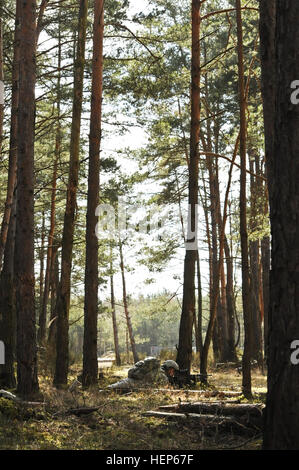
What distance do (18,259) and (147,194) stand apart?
12.2 metres

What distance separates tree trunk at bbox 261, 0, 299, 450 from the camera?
13.0ft

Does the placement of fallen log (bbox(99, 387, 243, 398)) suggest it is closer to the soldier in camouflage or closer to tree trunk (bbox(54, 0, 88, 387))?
the soldier in camouflage

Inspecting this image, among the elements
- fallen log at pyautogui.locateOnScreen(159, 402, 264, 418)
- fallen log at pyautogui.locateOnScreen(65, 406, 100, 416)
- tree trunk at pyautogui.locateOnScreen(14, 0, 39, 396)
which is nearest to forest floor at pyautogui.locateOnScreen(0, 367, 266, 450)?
fallen log at pyautogui.locateOnScreen(65, 406, 100, 416)

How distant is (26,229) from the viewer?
26.2ft

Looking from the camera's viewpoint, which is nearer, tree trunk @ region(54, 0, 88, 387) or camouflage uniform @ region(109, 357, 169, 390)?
tree trunk @ region(54, 0, 88, 387)

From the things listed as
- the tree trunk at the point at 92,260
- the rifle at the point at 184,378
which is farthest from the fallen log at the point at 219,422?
the rifle at the point at 184,378

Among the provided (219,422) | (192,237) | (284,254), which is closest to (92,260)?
(192,237)

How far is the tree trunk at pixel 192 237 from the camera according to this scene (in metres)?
12.3

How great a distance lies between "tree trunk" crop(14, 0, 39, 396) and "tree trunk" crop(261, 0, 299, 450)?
14.8ft

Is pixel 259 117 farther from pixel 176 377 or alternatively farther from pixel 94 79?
Result: pixel 176 377

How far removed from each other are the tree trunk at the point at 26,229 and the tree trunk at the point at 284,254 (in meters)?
4.51

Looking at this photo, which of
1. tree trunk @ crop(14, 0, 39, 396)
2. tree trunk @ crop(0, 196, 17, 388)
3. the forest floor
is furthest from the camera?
tree trunk @ crop(0, 196, 17, 388)

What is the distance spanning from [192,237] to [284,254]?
889cm
